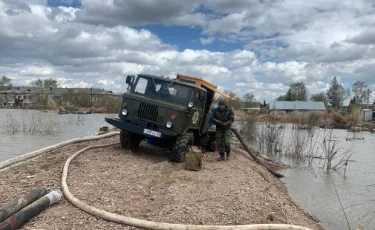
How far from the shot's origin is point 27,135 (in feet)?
72.9

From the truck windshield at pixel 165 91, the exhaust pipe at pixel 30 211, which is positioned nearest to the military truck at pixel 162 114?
the truck windshield at pixel 165 91

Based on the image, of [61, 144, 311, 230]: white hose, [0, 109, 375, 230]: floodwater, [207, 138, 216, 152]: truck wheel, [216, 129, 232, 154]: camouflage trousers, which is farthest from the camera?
[207, 138, 216, 152]: truck wheel

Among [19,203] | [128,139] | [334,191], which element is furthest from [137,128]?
[334,191]

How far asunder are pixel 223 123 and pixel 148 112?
236 centimetres

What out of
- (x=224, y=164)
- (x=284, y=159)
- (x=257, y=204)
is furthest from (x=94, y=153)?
(x=284, y=159)

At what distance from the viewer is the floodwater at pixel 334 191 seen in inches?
358

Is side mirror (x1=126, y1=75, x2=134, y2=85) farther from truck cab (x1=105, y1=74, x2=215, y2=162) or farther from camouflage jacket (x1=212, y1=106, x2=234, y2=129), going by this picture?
camouflage jacket (x1=212, y1=106, x2=234, y2=129)

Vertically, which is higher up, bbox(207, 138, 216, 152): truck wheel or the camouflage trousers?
the camouflage trousers

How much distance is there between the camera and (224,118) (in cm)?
1116

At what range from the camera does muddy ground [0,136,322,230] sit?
571 cm

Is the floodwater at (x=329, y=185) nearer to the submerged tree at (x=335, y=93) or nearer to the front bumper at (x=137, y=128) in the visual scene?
the front bumper at (x=137, y=128)

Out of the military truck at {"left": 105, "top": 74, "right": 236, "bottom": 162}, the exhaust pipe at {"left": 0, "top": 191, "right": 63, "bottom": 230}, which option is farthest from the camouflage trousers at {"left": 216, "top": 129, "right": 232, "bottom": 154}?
the exhaust pipe at {"left": 0, "top": 191, "right": 63, "bottom": 230}

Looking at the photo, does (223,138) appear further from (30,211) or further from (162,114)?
(30,211)

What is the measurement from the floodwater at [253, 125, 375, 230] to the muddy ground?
5.49 ft
